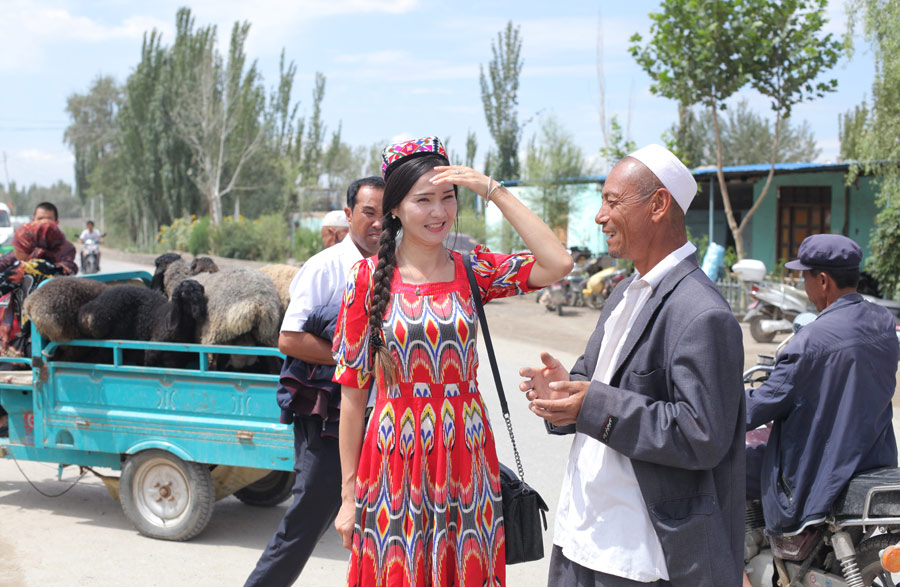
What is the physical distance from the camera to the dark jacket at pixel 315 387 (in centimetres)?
333

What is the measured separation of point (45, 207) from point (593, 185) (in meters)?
17.0

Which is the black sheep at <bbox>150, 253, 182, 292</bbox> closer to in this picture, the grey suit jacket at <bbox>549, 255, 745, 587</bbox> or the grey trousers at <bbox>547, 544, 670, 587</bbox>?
the grey trousers at <bbox>547, 544, 670, 587</bbox>

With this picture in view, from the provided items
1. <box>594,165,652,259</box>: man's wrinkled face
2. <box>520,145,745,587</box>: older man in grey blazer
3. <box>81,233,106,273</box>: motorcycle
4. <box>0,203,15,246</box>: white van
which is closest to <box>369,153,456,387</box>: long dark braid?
<box>520,145,745,587</box>: older man in grey blazer

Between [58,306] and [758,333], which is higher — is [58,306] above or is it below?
above

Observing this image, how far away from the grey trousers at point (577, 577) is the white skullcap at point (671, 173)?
962 millimetres

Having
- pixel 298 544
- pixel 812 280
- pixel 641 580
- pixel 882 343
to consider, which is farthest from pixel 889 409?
pixel 298 544

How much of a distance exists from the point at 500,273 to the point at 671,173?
30.1 inches

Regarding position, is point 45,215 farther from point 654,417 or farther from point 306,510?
point 654,417

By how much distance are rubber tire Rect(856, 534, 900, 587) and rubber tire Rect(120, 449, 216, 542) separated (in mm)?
3470

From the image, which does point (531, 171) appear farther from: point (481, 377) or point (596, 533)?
point (596, 533)

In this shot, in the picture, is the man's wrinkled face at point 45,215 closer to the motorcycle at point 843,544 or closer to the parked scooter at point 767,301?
the motorcycle at point 843,544

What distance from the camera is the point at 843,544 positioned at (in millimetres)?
3066

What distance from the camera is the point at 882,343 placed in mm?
3084

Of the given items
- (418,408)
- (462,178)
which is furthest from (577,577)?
(462,178)
